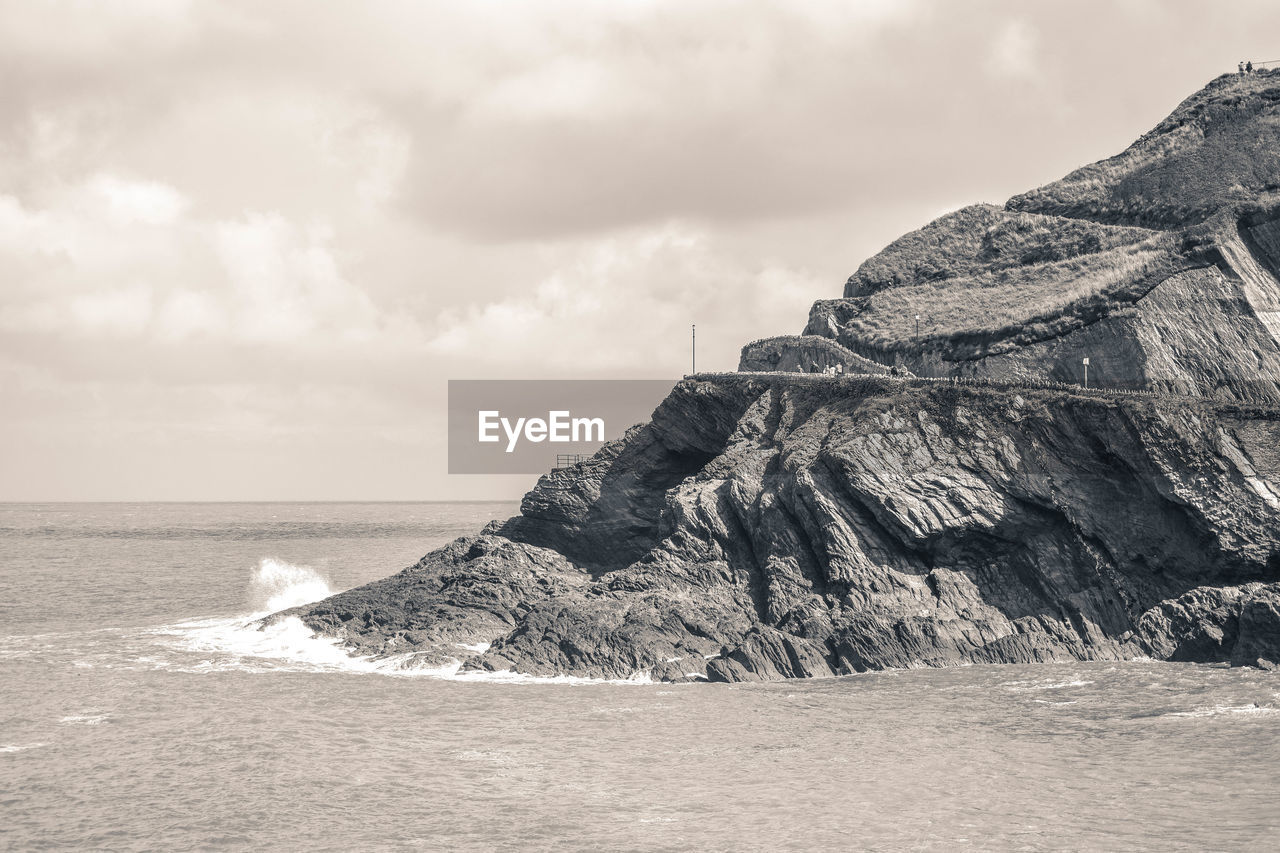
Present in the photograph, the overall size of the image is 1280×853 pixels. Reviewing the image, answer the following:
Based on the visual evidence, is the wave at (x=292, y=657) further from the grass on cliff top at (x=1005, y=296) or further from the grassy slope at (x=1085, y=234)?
the grassy slope at (x=1085, y=234)

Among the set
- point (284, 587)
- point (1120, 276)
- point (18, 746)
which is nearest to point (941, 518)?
point (1120, 276)

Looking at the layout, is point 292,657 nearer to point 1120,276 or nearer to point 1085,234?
point 1120,276

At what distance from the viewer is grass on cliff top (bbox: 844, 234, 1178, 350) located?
258 feet

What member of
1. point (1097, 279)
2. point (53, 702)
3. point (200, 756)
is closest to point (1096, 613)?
point (1097, 279)

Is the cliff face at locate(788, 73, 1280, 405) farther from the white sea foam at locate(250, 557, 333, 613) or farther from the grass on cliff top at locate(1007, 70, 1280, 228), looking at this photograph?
the white sea foam at locate(250, 557, 333, 613)

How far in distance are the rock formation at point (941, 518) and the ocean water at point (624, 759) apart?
3.19 m

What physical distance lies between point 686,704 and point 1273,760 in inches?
786

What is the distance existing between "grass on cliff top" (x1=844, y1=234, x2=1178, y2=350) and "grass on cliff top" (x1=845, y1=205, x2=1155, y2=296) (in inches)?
67.5

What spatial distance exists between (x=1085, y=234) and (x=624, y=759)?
70.4 m

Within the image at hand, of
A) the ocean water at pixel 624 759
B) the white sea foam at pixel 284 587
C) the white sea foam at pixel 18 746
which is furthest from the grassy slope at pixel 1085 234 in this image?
the white sea foam at pixel 18 746

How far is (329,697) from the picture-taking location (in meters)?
47.8

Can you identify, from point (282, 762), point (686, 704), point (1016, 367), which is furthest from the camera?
point (1016, 367)

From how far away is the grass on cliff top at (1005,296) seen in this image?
258 feet

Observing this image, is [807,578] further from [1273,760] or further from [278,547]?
[278,547]
